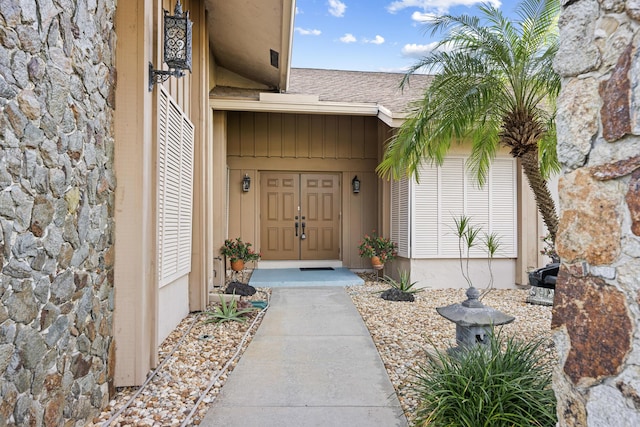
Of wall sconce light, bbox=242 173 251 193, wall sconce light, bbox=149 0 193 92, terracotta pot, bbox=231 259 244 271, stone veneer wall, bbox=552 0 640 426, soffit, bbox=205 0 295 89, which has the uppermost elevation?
soffit, bbox=205 0 295 89

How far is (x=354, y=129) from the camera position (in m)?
7.97

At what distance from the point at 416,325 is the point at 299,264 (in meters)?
4.07

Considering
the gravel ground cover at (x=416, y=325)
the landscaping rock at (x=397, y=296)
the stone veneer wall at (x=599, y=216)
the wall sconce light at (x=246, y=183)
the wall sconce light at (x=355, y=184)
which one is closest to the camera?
the stone veneer wall at (x=599, y=216)

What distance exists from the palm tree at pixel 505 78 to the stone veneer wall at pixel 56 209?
3503mm

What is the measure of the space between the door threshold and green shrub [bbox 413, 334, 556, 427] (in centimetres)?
569

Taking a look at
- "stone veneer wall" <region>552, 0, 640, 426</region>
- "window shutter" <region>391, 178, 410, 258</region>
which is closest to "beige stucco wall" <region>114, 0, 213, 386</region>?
"stone veneer wall" <region>552, 0, 640, 426</region>

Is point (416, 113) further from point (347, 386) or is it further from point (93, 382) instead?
point (93, 382)

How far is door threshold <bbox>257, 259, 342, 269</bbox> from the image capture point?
25.5 ft

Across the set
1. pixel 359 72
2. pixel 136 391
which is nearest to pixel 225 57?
pixel 359 72

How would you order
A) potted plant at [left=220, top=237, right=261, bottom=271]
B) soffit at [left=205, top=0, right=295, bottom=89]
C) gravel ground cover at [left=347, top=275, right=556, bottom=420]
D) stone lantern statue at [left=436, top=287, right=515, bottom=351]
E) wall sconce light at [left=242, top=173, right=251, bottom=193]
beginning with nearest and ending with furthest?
stone lantern statue at [left=436, top=287, right=515, bottom=351] < gravel ground cover at [left=347, top=275, right=556, bottom=420] < soffit at [left=205, top=0, right=295, bottom=89] < potted plant at [left=220, top=237, right=261, bottom=271] < wall sconce light at [left=242, top=173, right=251, bottom=193]

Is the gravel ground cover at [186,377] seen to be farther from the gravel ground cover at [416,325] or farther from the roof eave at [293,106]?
the roof eave at [293,106]

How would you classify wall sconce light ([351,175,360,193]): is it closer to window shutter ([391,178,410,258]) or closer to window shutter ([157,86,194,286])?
window shutter ([391,178,410,258])

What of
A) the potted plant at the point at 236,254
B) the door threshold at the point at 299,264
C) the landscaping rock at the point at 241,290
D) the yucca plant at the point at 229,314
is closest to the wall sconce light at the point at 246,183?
the potted plant at the point at 236,254

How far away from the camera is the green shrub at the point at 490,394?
188 cm
